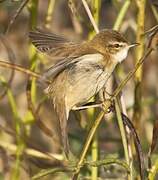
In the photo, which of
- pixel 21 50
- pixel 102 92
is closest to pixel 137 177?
pixel 102 92

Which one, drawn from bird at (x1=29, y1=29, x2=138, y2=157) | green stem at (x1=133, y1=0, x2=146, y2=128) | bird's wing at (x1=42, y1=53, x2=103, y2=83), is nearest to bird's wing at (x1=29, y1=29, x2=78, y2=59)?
bird at (x1=29, y1=29, x2=138, y2=157)

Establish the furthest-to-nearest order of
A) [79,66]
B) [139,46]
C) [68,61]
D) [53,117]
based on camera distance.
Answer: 1. [53,117]
2. [139,46]
3. [79,66]
4. [68,61]

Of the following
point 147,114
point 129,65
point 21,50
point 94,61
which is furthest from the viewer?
point 21,50

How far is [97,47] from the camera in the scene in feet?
9.59

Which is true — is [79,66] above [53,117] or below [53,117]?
above

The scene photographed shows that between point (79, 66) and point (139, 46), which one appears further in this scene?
point (139, 46)

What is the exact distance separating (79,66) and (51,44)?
0.30m

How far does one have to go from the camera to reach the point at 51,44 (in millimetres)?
3000

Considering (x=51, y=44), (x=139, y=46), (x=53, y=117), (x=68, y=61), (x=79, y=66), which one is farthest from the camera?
(x=53, y=117)

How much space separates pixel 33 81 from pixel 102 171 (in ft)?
2.11

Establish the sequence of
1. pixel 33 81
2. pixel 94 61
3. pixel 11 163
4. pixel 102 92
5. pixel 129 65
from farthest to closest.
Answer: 1. pixel 129 65
2. pixel 11 163
3. pixel 33 81
4. pixel 102 92
5. pixel 94 61

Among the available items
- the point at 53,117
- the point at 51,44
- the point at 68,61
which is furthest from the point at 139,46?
the point at 53,117

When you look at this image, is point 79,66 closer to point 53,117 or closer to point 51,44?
point 51,44

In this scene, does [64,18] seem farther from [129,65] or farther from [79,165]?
[79,165]
